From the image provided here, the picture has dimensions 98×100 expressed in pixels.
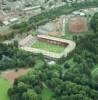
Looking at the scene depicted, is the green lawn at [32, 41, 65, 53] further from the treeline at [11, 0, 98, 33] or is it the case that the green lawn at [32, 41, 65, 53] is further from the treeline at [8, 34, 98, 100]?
the treeline at [11, 0, 98, 33]

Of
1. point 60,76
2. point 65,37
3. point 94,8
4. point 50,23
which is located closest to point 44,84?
point 60,76

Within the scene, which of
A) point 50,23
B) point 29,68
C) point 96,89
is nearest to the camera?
point 96,89

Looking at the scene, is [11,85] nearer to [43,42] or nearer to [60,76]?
[60,76]

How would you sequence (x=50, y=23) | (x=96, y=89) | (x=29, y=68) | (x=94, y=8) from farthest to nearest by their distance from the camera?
1. (x=94, y=8)
2. (x=50, y=23)
3. (x=29, y=68)
4. (x=96, y=89)

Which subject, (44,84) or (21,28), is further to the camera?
(21,28)

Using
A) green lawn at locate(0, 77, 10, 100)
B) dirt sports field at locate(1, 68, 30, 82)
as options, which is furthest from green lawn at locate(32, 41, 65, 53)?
green lawn at locate(0, 77, 10, 100)
